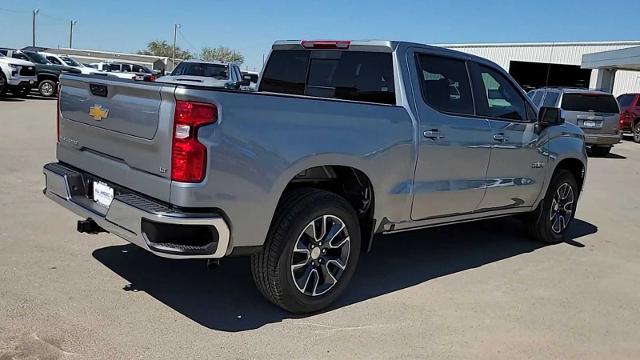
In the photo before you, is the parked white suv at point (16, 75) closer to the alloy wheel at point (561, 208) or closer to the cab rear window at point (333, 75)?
the cab rear window at point (333, 75)

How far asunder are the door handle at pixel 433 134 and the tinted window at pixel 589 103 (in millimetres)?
12557

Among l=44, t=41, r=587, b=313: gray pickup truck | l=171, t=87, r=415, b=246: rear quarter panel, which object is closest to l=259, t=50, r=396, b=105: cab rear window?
l=44, t=41, r=587, b=313: gray pickup truck

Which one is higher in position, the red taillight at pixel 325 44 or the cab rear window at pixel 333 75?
the red taillight at pixel 325 44

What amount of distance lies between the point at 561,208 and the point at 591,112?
10.7 meters

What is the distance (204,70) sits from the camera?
19156 mm

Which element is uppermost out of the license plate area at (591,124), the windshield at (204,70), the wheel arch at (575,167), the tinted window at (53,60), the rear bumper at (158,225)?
the windshield at (204,70)

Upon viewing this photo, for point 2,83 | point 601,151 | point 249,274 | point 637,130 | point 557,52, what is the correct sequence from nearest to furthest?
1. point 249,274
2. point 601,151
3. point 2,83
4. point 637,130
5. point 557,52

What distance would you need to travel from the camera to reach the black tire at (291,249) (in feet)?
13.3

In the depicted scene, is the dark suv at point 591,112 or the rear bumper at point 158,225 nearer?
the rear bumper at point 158,225

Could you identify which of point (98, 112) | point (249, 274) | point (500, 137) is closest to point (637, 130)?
point (500, 137)

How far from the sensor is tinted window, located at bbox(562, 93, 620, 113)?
53.4 ft

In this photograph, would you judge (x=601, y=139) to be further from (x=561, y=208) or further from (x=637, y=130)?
(x=561, y=208)

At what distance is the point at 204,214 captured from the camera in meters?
3.62

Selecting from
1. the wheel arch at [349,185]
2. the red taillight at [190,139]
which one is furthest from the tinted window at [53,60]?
the red taillight at [190,139]
